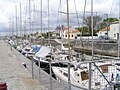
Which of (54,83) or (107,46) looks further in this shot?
(107,46)

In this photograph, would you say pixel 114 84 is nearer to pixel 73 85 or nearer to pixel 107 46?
pixel 73 85

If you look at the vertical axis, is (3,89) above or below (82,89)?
above

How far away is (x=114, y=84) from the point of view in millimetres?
5863

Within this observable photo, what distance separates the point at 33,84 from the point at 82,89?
6.86 ft

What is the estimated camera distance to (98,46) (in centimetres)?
4616

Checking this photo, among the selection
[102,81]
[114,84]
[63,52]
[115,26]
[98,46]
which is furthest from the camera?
[115,26]

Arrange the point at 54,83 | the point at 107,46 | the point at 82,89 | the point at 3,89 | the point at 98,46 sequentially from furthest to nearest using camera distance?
the point at 98,46
the point at 107,46
the point at 82,89
the point at 54,83
the point at 3,89

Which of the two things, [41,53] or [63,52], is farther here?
[63,52]

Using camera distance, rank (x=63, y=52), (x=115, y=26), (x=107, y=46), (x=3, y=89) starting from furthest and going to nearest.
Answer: (x=115, y=26)
(x=107, y=46)
(x=63, y=52)
(x=3, y=89)

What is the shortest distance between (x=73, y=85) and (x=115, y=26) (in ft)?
200

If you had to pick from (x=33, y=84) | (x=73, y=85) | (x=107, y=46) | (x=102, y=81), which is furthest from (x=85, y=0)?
(x=107, y=46)

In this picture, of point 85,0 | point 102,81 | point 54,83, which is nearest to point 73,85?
point 54,83

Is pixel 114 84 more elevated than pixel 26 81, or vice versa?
pixel 114 84

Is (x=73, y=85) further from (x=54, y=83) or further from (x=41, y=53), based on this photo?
(x=41, y=53)
